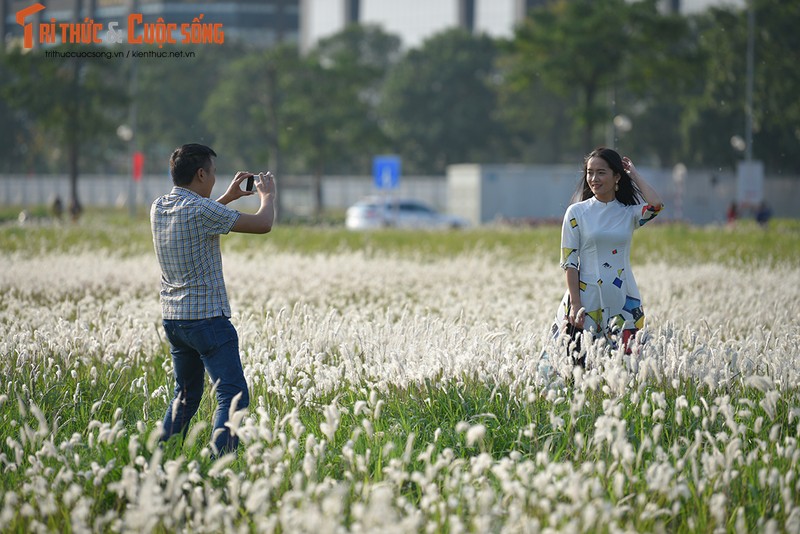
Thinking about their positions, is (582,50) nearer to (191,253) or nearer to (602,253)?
(602,253)

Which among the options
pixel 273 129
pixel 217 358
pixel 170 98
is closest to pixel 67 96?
pixel 273 129

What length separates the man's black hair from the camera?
5.41m

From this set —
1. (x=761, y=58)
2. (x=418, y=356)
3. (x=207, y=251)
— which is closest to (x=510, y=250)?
(x=418, y=356)

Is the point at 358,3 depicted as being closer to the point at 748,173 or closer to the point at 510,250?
the point at 748,173

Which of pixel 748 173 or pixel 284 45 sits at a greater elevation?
pixel 284 45

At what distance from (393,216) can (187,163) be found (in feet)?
116

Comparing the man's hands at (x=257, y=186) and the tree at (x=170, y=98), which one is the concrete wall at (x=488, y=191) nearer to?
the tree at (x=170, y=98)

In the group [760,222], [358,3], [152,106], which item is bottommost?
[760,222]

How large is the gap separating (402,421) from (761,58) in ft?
180

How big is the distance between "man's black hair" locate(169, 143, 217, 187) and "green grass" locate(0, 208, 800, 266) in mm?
11935

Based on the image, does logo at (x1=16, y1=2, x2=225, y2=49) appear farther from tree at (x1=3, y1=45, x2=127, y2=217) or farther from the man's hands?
the man's hands

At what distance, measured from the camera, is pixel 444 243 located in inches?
873

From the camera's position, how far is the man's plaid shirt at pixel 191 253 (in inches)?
209

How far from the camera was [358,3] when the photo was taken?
270 ft
